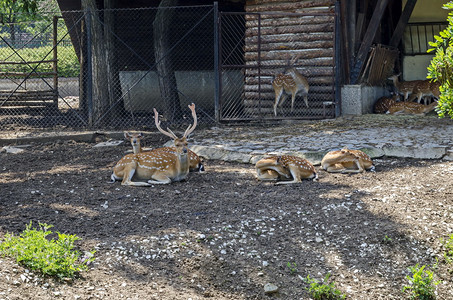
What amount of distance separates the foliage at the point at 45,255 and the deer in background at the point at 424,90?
1122 cm

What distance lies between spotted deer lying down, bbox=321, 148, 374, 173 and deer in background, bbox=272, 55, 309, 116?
483 cm

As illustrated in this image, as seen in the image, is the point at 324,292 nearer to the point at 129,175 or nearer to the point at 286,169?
the point at 286,169

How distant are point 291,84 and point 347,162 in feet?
16.5

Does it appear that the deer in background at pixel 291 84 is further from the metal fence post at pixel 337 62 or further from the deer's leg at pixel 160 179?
the deer's leg at pixel 160 179

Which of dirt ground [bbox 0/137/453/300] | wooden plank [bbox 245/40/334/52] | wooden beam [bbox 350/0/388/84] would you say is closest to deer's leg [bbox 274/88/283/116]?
wooden plank [bbox 245/40/334/52]

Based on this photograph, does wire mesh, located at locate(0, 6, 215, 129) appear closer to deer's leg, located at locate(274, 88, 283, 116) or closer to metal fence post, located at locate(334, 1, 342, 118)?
deer's leg, located at locate(274, 88, 283, 116)

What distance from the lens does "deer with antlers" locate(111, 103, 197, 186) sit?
8.10 metres

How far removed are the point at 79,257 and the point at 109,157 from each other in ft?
16.0

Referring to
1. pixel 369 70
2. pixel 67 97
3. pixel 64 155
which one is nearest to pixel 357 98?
pixel 369 70

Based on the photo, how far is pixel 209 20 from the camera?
16.2 meters

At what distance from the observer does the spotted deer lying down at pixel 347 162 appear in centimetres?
845

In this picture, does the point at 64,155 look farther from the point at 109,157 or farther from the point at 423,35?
the point at 423,35

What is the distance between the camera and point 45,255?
16.7 ft

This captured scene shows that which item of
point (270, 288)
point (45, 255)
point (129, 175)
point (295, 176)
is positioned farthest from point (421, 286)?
point (129, 175)
